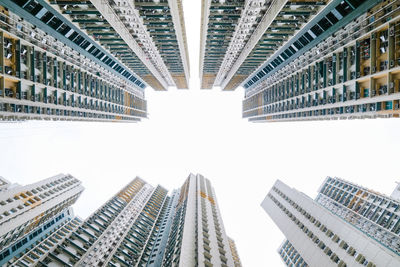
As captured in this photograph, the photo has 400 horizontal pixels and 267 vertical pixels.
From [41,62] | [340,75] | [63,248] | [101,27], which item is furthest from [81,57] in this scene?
[340,75]

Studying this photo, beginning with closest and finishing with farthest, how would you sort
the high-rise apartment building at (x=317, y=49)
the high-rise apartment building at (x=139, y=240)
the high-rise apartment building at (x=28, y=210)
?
the high-rise apartment building at (x=317, y=49) < the high-rise apartment building at (x=139, y=240) < the high-rise apartment building at (x=28, y=210)

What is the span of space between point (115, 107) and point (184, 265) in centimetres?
5662

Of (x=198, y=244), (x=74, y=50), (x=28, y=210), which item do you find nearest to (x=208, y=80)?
(x=74, y=50)

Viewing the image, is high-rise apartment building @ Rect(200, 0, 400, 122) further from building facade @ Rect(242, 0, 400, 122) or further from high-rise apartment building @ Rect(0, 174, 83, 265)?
high-rise apartment building @ Rect(0, 174, 83, 265)

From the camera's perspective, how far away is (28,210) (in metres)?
67.1

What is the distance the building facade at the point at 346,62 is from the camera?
88.0 ft

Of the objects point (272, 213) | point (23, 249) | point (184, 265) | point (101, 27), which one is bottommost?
point (23, 249)

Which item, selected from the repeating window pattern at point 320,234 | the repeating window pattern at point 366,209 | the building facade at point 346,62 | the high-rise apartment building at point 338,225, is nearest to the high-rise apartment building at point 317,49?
the building facade at point 346,62

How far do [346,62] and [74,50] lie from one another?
50.9 metres

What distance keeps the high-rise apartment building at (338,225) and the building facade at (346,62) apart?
23.4 meters

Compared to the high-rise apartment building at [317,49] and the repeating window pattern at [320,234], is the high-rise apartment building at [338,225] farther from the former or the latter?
the high-rise apartment building at [317,49]

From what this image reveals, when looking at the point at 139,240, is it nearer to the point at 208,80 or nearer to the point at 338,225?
the point at 338,225

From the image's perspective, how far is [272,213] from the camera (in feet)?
299

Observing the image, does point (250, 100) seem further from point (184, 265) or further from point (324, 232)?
point (184, 265)
